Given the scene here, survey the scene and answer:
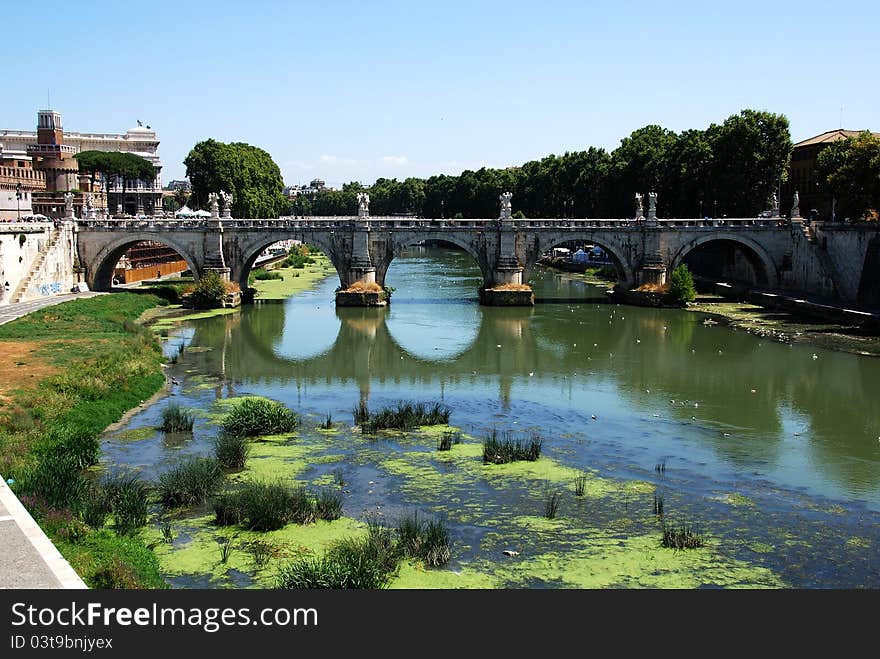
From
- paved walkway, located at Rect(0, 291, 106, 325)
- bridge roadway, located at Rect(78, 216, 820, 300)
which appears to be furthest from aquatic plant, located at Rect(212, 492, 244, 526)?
bridge roadway, located at Rect(78, 216, 820, 300)

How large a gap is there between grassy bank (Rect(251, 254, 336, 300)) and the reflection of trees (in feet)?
39.1

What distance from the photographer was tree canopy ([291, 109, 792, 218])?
70.9 metres

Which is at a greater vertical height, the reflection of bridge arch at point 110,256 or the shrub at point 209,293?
the reflection of bridge arch at point 110,256

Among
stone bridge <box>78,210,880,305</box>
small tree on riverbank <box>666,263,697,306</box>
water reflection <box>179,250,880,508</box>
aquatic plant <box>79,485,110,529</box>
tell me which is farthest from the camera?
stone bridge <box>78,210,880,305</box>

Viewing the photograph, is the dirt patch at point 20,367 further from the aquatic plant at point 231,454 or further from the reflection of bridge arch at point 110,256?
the reflection of bridge arch at point 110,256

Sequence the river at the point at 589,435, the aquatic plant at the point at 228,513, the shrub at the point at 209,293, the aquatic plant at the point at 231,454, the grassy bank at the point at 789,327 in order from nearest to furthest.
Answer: the river at the point at 589,435 → the aquatic plant at the point at 228,513 → the aquatic plant at the point at 231,454 → the grassy bank at the point at 789,327 → the shrub at the point at 209,293

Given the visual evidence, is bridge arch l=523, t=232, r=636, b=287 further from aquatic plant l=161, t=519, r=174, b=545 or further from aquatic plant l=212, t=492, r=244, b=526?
aquatic plant l=161, t=519, r=174, b=545

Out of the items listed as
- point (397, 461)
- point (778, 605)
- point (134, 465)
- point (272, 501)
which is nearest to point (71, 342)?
point (134, 465)

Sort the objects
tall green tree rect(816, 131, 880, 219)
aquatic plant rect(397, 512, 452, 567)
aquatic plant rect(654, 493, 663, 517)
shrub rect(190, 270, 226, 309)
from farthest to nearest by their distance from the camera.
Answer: shrub rect(190, 270, 226, 309)
tall green tree rect(816, 131, 880, 219)
aquatic plant rect(654, 493, 663, 517)
aquatic plant rect(397, 512, 452, 567)

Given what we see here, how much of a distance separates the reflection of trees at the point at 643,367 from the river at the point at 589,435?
14cm

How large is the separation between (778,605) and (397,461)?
13646 millimetres

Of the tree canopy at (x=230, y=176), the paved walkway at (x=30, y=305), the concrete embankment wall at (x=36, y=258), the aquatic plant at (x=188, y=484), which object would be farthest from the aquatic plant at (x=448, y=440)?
the tree canopy at (x=230, y=176)

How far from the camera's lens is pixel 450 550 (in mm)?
20297

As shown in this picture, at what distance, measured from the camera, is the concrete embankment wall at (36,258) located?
182 ft
